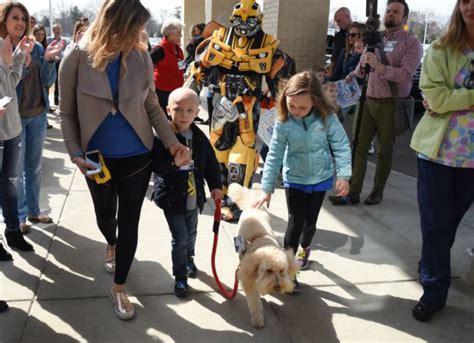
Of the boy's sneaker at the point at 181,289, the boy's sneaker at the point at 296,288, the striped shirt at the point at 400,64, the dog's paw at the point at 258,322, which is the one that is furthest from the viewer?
the striped shirt at the point at 400,64

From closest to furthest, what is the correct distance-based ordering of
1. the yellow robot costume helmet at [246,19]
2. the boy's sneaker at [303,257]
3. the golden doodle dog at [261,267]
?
the golden doodle dog at [261,267] < the boy's sneaker at [303,257] < the yellow robot costume helmet at [246,19]

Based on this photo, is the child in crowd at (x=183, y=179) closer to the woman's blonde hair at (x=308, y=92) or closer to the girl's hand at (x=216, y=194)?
the girl's hand at (x=216, y=194)

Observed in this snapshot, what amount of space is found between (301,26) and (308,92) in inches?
207

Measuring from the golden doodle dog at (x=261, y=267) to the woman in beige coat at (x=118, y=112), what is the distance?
68 cm

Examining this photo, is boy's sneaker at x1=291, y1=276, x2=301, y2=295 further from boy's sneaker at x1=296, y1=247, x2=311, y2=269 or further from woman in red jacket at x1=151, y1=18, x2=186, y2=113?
woman in red jacket at x1=151, y1=18, x2=186, y2=113

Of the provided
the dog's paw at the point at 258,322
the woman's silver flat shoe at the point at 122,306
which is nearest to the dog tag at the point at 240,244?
the dog's paw at the point at 258,322

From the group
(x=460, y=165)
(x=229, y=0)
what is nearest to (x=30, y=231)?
(x=460, y=165)

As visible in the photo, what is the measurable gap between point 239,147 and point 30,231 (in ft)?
7.09

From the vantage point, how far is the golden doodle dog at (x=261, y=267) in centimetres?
266

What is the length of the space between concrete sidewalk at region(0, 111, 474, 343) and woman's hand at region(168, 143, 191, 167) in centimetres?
101

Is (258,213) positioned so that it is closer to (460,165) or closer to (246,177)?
(460,165)

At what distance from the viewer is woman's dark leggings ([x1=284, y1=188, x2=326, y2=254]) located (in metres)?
3.34

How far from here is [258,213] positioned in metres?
3.22

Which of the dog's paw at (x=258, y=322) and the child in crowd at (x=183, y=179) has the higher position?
the child in crowd at (x=183, y=179)
